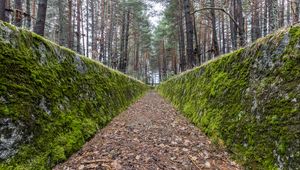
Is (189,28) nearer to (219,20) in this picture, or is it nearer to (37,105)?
(37,105)

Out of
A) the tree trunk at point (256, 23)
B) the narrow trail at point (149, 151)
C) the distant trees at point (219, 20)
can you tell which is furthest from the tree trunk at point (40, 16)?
the tree trunk at point (256, 23)

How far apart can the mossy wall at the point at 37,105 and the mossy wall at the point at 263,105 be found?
2.39m

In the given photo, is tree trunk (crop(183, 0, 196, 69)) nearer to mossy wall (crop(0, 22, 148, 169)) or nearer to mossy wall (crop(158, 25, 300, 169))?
mossy wall (crop(158, 25, 300, 169))

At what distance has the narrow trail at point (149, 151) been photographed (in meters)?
2.62

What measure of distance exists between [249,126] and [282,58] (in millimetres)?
948

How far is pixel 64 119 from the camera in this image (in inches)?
123

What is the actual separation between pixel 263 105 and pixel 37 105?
2.89 m

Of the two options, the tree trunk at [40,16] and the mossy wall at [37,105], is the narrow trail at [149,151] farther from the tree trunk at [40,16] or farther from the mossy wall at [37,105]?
the tree trunk at [40,16]

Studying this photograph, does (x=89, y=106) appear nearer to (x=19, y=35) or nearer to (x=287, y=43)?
(x=19, y=35)

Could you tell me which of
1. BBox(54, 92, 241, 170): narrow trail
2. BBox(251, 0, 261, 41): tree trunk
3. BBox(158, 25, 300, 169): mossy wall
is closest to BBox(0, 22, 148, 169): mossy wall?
BBox(54, 92, 241, 170): narrow trail

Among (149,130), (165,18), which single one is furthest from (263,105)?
(165,18)

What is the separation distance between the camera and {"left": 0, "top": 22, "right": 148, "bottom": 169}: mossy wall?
214cm

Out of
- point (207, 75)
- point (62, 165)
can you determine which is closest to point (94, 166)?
point (62, 165)

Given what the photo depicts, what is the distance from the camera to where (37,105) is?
8.55ft
